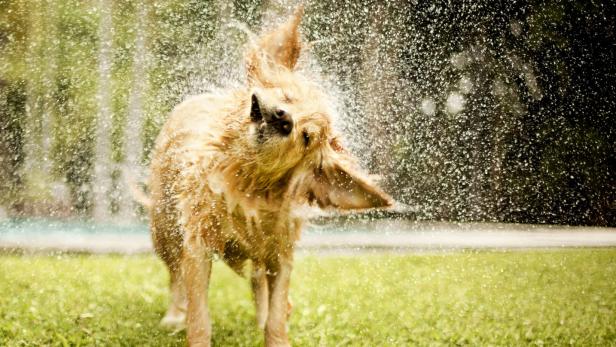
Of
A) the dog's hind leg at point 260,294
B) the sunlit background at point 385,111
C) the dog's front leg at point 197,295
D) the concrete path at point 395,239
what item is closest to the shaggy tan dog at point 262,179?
the dog's front leg at point 197,295

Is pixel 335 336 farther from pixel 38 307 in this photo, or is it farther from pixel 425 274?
pixel 425 274

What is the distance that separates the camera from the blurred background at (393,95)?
9.63 m

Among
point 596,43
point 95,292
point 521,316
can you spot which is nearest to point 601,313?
point 521,316

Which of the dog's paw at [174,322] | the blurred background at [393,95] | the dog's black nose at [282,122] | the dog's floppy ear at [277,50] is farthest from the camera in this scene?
the blurred background at [393,95]

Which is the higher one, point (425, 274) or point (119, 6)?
point (119, 6)

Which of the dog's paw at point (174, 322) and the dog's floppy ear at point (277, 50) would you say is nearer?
the dog's floppy ear at point (277, 50)

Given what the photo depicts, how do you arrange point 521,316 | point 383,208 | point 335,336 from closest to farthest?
point 383,208 → point 335,336 → point 521,316

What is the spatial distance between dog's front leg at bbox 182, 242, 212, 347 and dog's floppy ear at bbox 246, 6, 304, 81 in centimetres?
88

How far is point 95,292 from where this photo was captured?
466 centimetres

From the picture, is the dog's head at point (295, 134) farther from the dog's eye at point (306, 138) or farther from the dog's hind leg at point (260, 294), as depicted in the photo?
the dog's hind leg at point (260, 294)

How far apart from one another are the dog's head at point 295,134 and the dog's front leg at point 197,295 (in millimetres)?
491

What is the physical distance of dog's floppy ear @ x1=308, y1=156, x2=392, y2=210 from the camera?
314 cm

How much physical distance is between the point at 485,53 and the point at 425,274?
5050 mm

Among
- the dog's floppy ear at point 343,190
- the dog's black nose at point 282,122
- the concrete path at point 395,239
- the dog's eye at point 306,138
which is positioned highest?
the dog's black nose at point 282,122
